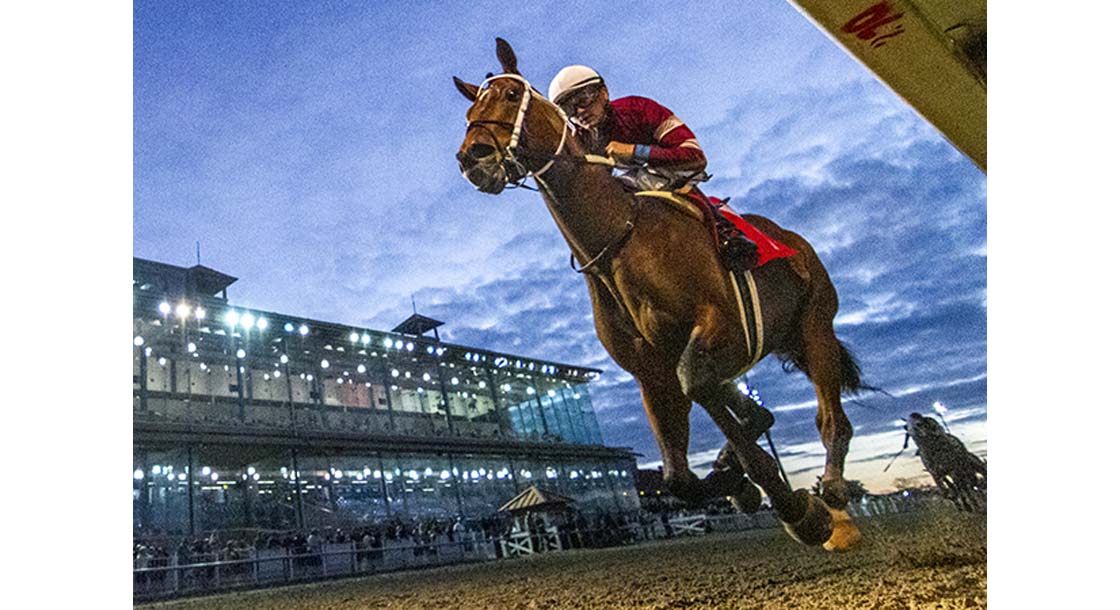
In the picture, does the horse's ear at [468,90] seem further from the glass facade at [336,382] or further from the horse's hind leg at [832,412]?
the horse's hind leg at [832,412]

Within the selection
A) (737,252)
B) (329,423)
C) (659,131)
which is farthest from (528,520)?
(659,131)

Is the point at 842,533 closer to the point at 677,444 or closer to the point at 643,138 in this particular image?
the point at 677,444

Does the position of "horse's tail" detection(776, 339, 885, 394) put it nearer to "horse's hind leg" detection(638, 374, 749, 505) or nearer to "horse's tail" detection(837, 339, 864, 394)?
"horse's tail" detection(837, 339, 864, 394)

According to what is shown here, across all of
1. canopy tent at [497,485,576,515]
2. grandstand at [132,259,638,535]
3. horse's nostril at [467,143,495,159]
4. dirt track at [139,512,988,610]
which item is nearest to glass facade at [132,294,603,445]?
grandstand at [132,259,638,535]

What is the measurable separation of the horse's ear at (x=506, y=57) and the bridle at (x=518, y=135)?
26mm

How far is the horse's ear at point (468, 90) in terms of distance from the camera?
2271 mm

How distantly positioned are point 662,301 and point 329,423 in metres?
1.28

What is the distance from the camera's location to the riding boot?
7.52ft

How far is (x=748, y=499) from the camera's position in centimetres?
225

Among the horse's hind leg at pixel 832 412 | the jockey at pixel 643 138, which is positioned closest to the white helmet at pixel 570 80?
the jockey at pixel 643 138

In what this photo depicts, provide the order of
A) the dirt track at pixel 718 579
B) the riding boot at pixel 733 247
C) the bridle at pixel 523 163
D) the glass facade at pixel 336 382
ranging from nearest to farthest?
1. the dirt track at pixel 718 579
2. the bridle at pixel 523 163
3. the riding boot at pixel 733 247
4. the glass facade at pixel 336 382

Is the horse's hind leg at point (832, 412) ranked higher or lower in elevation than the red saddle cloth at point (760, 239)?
lower

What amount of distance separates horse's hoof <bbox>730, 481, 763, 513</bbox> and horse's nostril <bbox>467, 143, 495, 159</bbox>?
1331 mm
